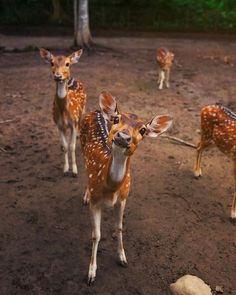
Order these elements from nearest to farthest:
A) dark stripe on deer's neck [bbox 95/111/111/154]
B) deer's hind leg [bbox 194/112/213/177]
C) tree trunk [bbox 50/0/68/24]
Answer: dark stripe on deer's neck [bbox 95/111/111/154]
deer's hind leg [bbox 194/112/213/177]
tree trunk [bbox 50/0/68/24]

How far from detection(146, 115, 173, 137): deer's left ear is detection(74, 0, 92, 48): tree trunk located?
12.5 metres

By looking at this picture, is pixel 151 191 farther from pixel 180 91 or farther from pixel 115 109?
pixel 180 91

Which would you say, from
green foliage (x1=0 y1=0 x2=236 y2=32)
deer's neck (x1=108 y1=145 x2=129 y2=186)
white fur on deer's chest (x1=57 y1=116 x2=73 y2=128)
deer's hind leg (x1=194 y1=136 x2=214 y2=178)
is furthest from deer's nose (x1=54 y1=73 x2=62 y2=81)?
green foliage (x1=0 y1=0 x2=236 y2=32)

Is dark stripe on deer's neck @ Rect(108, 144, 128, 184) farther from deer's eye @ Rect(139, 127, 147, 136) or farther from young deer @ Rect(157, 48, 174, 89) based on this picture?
young deer @ Rect(157, 48, 174, 89)

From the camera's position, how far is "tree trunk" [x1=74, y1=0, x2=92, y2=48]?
52.1ft

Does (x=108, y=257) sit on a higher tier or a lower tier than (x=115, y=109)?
lower

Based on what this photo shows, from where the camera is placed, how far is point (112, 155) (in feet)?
14.6

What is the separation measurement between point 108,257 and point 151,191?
1.87 metres

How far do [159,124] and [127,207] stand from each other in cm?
256

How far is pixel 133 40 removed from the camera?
1889cm

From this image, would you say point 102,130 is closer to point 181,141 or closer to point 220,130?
point 220,130

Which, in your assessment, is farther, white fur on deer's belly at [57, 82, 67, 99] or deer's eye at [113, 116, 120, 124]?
white fur on deer's belly at [57, 82, 67, 99]

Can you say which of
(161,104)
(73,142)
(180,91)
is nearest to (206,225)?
(73,142)

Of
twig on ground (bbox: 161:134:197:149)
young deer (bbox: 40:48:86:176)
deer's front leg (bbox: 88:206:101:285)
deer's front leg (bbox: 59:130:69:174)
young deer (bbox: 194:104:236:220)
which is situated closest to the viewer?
deer's front leg (bbox: 88:206:101:285)
